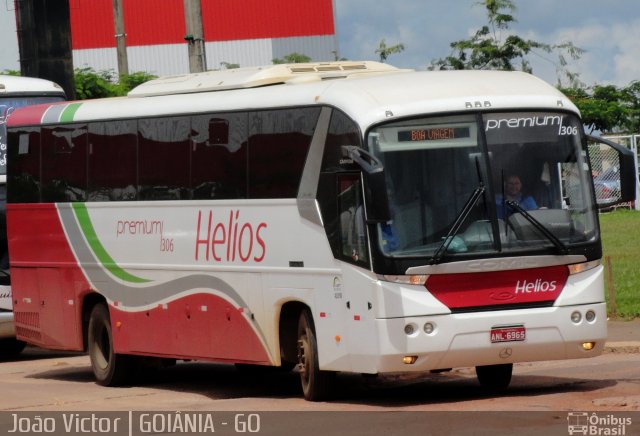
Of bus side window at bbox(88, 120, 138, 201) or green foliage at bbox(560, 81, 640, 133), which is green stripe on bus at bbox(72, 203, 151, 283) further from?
green foliage at bbox(560, 81, 640, 133)

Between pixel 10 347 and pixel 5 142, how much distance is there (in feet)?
10.5

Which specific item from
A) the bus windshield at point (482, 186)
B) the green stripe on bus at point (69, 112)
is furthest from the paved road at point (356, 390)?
the green stripe on bus at point (69, 112)

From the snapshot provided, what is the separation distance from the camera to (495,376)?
1579 cm

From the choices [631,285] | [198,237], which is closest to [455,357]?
[198,237]

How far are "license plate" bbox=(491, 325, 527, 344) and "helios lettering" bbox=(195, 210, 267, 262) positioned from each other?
→ 2846 mm

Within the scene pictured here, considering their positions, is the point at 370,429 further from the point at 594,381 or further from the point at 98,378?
the point at 98,378

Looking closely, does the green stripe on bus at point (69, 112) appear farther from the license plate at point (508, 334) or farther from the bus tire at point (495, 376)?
the license plate at point (508, 334)

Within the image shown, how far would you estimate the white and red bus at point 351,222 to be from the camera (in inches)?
555

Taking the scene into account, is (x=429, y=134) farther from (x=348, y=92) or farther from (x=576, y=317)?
(x=576, y=317)

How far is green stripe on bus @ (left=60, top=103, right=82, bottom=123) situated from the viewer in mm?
19500

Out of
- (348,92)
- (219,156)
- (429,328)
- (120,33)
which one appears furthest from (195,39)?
(120,33)

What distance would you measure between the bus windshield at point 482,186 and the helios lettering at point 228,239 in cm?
213

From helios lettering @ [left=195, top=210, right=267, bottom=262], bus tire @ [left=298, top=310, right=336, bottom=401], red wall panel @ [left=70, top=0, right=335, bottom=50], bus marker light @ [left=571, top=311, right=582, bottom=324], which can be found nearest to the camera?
bus marker light @ [left=571, top=311, right=582, bottom=324]

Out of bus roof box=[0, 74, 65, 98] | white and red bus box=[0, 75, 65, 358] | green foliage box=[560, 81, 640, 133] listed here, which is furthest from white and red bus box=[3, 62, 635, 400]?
green foliage box=[560, 81, 640, 133]
